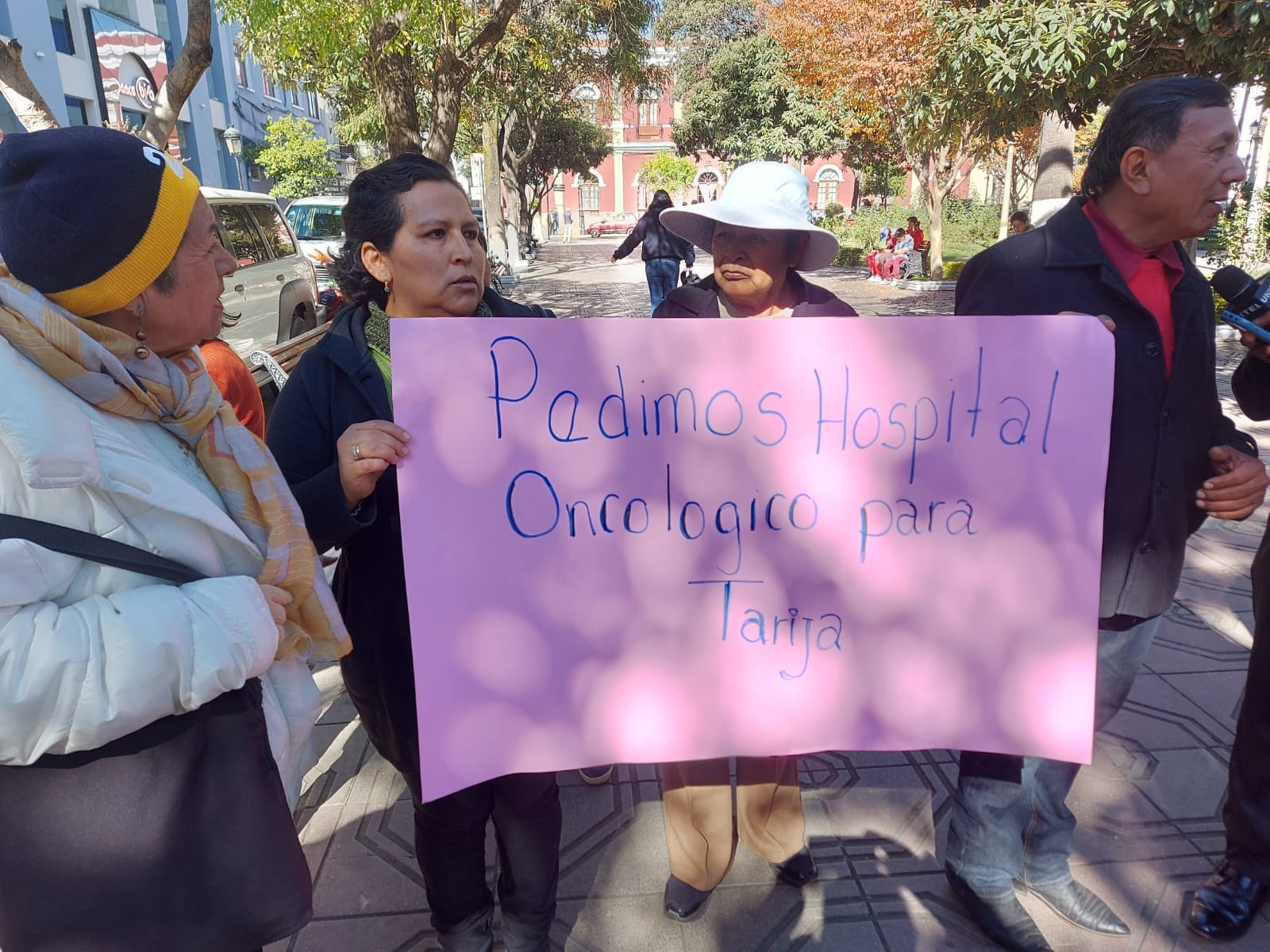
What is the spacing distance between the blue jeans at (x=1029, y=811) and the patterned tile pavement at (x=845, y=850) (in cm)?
15

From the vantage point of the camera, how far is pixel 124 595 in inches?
42.1

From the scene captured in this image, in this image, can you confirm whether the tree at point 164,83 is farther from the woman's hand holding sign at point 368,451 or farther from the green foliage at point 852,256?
the green foliage at point 852,256

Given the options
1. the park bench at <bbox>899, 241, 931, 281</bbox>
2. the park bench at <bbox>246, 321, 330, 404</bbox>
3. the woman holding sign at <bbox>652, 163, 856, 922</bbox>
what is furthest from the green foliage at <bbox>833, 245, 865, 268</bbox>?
the woman holding sign at <bbox>652, 163, 856, 922</bbox>

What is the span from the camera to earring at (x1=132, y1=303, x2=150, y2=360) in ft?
3.84

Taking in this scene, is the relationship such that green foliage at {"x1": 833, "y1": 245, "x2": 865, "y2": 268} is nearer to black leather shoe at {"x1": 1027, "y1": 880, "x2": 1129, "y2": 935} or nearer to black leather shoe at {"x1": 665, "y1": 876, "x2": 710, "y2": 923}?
black leather shoe at {"x1": 1027, "y1": 880, "x2": 1129, "y2": 935}

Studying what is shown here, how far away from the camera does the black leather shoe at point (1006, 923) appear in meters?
1.95

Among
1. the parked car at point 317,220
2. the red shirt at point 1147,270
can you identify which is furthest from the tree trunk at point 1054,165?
the parked car at point 317,220

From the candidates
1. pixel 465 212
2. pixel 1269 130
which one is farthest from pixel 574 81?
pixel 465 212

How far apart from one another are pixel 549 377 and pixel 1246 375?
159 cm

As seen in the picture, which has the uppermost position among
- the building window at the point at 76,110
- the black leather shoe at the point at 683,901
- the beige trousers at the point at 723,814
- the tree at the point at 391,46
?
the building window at the point at 76,110

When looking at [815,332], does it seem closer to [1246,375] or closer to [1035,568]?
[1035,568]

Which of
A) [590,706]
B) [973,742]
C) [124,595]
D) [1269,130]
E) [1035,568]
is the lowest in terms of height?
[973,742]

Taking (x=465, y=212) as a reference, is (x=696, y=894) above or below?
below

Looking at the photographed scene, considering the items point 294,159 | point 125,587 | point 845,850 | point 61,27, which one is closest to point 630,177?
point 294,159
